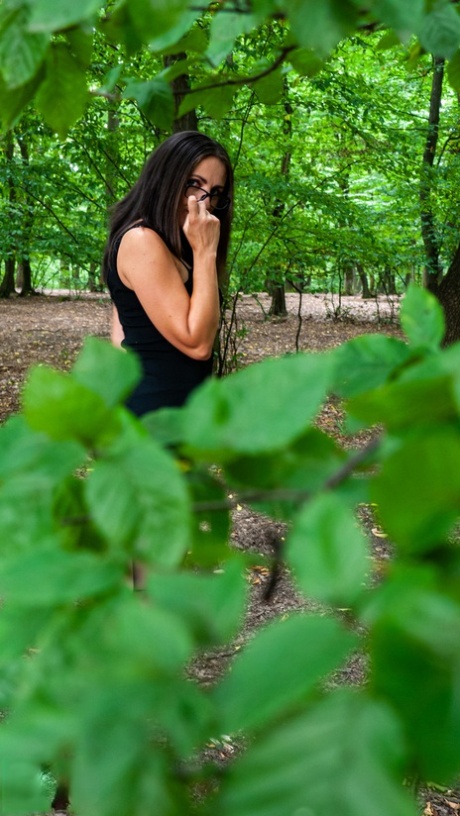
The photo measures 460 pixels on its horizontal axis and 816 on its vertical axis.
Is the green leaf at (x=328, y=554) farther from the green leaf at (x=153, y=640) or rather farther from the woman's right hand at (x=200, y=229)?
the woman's right hand at (x=200, y=229)

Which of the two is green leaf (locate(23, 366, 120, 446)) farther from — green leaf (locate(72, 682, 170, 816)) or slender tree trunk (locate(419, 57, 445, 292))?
slender tree trunk (locate(419, 57, 445, 292))

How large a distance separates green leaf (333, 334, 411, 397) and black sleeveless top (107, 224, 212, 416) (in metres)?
1.93

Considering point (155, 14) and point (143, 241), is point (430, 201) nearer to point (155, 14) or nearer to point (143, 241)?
point (143, 241)

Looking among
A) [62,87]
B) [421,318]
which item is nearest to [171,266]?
[62,87]

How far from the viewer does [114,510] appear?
1.50ft

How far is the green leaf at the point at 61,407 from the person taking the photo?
1.55 feet

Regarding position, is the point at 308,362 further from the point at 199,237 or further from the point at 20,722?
the point at 199,237

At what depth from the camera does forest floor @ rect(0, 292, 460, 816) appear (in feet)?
11.4

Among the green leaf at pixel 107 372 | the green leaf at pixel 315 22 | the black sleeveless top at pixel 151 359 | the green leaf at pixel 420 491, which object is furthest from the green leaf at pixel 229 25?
the black sleeveless top at pixel 151 359

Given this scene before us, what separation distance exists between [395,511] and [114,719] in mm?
215

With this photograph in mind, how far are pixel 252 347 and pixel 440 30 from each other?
10.5 m

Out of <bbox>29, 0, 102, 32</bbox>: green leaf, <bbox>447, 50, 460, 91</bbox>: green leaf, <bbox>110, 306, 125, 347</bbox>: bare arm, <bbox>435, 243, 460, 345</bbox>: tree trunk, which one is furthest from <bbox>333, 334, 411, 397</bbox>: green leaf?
<bbox>435, 243, 460, 345</bbox>: tree trunk

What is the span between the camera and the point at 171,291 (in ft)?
7.55

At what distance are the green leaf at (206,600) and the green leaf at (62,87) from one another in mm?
876
